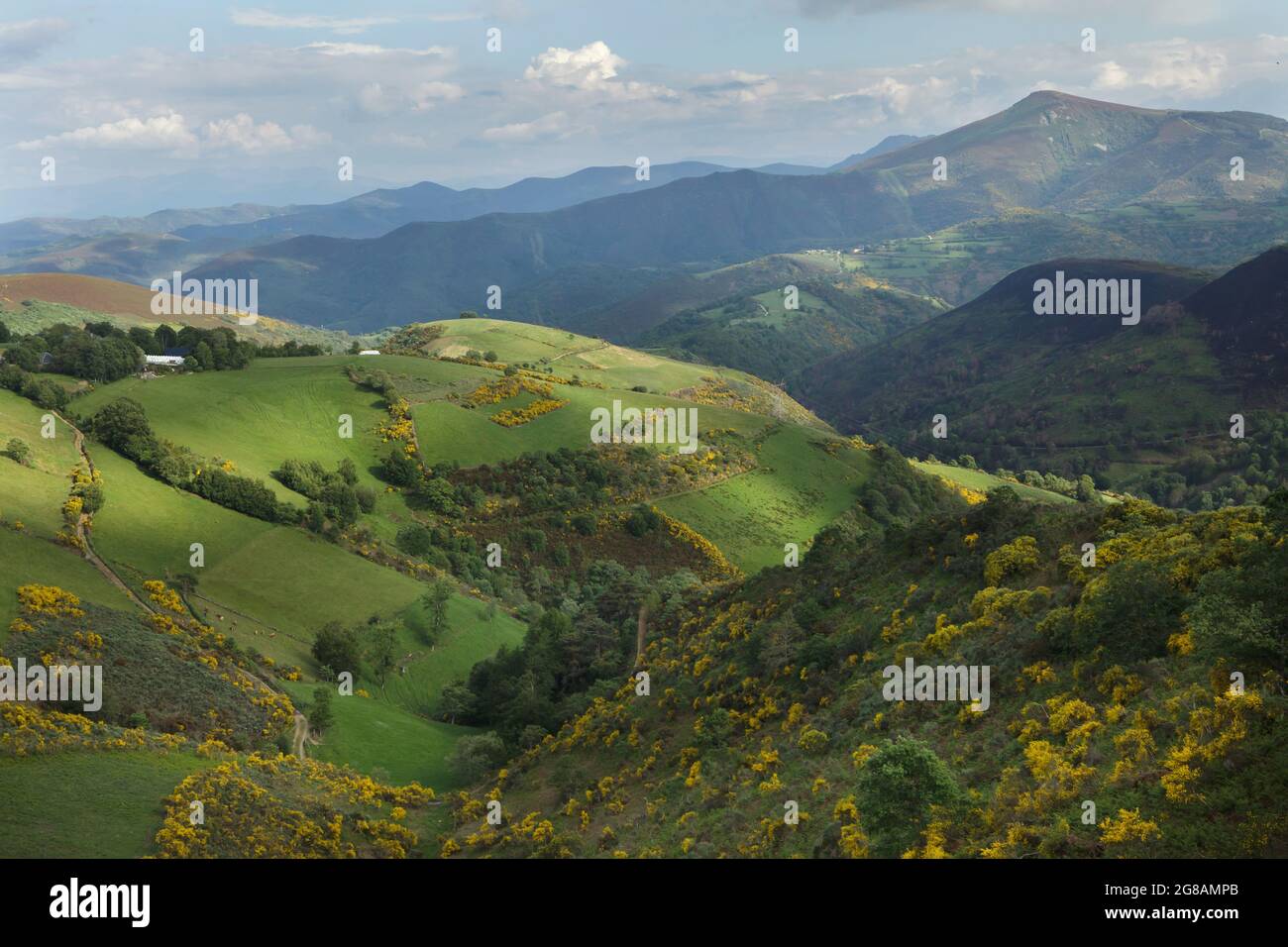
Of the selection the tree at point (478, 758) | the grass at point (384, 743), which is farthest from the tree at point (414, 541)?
the tree at point (478, 758)

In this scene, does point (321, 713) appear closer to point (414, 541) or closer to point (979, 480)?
point (414, 541)

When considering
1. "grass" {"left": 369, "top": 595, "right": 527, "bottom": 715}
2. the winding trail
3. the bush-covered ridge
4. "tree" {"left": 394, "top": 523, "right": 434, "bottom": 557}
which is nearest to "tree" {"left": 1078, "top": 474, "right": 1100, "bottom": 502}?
"tree" {"left": 394, "top": 523, "right": 434, "bottom": 557}

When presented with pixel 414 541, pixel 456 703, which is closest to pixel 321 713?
pixel 456 703

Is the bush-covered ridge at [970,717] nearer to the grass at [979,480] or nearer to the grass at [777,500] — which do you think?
the grass at [777,500]

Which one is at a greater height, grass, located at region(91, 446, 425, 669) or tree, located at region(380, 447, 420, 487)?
tree, located at region(380, 447, 420, 487)

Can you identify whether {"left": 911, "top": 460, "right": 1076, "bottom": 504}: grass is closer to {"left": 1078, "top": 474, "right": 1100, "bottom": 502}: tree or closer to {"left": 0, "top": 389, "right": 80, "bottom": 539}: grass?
{"left": 1078, "top": 474, "right": 1100, "bottom": 502}: tree
